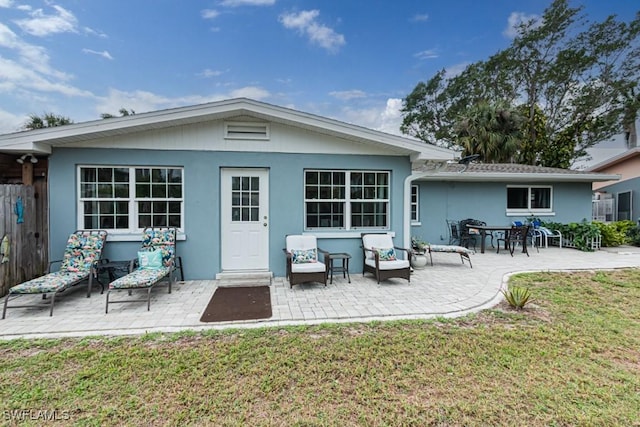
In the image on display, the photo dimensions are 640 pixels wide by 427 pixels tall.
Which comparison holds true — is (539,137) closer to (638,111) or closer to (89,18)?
(638,111)

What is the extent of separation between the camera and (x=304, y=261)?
575cm

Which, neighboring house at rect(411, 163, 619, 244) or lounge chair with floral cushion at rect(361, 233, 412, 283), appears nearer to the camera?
lounge chair with floral cushion at rect(361, 233, 412, 283)

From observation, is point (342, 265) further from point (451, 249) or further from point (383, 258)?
point (451, 249)

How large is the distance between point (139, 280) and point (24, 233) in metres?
2.76

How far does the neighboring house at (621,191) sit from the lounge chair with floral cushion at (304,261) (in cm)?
1477

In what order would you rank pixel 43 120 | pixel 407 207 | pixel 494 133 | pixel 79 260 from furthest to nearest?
pixel 43 120 < pixel 494 133 < pixel 407 207 < pixel 79 260

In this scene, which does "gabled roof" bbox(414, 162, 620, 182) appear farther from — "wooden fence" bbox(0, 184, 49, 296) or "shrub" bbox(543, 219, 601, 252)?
"wooden fence" bbox(0, 184, 49, 296)

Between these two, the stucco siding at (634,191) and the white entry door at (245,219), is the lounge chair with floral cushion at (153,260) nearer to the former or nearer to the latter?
the white entry door at (245,219)

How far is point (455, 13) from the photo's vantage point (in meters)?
12.5

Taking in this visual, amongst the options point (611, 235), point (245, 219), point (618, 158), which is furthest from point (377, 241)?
point (618, 158)

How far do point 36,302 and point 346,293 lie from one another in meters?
5.09

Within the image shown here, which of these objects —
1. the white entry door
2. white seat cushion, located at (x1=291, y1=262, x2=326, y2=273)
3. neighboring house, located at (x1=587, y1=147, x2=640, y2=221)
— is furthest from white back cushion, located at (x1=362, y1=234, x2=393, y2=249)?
neighboring house, located at (x1=587, y1=147, x2=640, y2=221)

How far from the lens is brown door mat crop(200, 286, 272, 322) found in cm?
421

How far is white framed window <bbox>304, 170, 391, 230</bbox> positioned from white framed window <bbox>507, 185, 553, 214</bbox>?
7.18 meters
